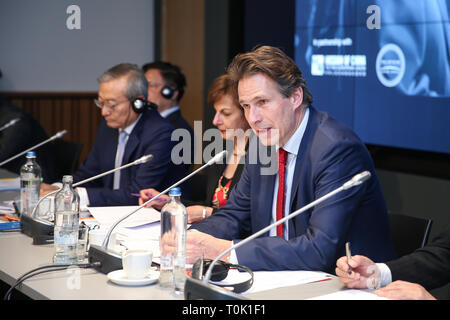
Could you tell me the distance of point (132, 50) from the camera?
21.2 feet

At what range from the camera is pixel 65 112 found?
6.33 metres

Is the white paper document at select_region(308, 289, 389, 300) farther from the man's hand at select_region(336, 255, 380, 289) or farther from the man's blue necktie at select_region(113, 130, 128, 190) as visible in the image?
the man's blue necktie at select_region(113, 130, 128, 190)

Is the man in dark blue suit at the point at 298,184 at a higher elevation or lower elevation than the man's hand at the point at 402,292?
higher

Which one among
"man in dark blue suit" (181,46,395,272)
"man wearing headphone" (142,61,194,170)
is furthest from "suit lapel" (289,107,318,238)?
"man wearing headphone" (142,61,194,170)

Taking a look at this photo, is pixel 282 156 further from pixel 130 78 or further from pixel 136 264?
pixel 130 78

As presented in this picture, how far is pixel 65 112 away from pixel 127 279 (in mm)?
4831

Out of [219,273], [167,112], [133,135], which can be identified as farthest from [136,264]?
[167,112]

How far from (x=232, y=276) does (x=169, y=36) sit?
4852 mm

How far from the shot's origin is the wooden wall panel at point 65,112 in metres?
6.17

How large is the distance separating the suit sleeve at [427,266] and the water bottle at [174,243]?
620 millimetres

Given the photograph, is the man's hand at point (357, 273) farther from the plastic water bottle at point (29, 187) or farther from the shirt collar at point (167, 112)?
the shirt collar at point (167, 112)

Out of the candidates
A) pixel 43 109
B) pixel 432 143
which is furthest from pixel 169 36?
pixel 432 143

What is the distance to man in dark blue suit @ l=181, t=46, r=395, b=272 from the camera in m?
2.00

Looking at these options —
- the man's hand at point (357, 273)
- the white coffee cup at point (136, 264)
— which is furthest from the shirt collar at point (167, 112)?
the man's hand at point (357, 273)
